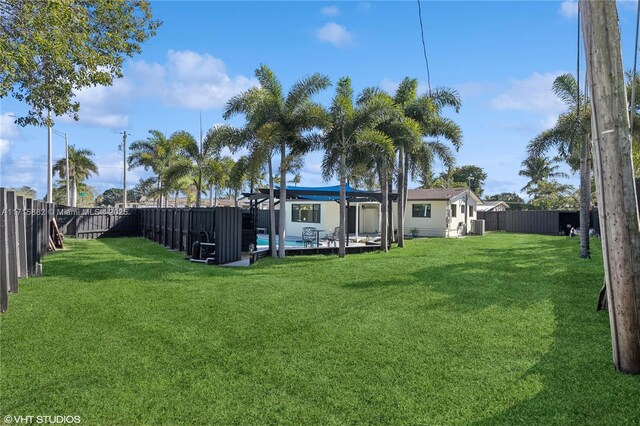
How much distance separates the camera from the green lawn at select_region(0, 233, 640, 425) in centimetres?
337

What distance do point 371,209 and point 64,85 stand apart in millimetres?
21797

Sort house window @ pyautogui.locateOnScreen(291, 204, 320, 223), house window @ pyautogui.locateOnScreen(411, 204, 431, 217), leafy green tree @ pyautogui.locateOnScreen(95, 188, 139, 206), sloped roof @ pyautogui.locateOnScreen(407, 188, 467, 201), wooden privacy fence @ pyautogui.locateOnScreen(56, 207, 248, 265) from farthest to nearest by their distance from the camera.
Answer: leafy green tree @ pyautogui.locateOnScreen(95, 188, 139, 206)
house window @ pyautogui.locateOnScreen(411, 204, 431, 217)
sloped roof @ pyautogui.locateOnScreen(407, 188, 467, 201)
house window @ pyautogui.locateOnScreen(291, 204, 320, 223)
wooden privacy fence @ pyautogui.locateOnScreen(56, 207, 248, 265)

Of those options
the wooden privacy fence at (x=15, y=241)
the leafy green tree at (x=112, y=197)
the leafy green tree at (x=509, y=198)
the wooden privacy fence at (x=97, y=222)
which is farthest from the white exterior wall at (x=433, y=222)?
the leafy green tree at (x=112, y=197)

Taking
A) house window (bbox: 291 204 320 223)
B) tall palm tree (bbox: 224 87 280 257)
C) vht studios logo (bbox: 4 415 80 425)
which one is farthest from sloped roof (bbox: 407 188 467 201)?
vht studios logo (bbox: 4 415 80 425)

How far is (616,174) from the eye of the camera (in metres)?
3.79

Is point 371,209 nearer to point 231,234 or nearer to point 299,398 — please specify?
point 231,234

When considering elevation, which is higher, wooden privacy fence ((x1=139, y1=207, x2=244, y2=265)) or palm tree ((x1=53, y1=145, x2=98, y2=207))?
palm tree ((x1=53, y1=145, x2=98, y2=207))

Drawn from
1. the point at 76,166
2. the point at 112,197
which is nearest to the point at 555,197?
the point at 76,166

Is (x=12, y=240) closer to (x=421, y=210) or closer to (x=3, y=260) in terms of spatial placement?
(x=3, y=260)

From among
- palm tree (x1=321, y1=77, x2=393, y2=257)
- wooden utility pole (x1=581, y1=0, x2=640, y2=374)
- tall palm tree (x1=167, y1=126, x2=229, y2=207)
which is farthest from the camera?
tall palm tree (x1=167, y1=126, x2=229, y2=207)

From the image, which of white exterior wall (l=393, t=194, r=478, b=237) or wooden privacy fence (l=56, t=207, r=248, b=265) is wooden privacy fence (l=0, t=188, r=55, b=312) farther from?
white exterior wall (l=393, t=194, r=478, b=237)

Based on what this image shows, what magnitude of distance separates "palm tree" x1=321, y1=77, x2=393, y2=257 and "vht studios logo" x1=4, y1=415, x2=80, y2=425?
36.2ft

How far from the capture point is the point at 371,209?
2836 cm

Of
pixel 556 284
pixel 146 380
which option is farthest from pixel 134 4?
pixel 556 284
